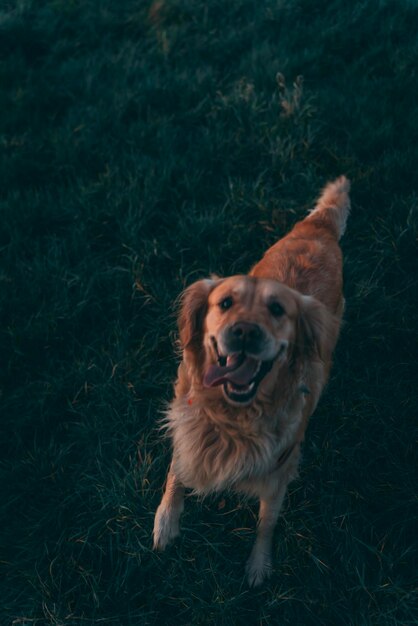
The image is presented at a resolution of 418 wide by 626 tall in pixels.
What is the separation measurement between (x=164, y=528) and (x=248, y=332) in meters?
1.10

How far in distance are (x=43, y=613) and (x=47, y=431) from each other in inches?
33.4

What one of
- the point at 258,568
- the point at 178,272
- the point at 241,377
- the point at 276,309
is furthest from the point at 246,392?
the point at 178,272

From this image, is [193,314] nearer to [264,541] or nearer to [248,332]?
[248,332]

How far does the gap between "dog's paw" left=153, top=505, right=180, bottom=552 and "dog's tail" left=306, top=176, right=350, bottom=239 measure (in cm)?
176

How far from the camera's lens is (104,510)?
2406mm

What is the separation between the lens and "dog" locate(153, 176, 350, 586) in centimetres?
196

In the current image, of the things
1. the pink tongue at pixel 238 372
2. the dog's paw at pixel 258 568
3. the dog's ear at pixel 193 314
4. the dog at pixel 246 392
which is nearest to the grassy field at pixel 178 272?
the dog's paw at pixel 258 568

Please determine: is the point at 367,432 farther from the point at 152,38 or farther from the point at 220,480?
the point at 152,38

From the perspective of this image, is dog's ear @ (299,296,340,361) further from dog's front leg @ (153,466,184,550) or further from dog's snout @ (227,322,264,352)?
dog's front leg @ (153,466,184,550)

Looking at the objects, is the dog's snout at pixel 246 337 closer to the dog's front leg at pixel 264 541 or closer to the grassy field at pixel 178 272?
the dog's front leg at pixel 264 541

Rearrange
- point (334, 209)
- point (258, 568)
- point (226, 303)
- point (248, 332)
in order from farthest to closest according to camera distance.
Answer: point (334, 209)
point (258, 568)
point (226, 303)
point (248, 332)

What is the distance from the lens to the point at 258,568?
2309 mm

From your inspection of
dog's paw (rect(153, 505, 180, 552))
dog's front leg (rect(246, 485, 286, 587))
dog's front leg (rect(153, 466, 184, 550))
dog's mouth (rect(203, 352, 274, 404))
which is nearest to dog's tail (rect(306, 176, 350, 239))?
dog's mouth (rect(203, 352, 274, 404))

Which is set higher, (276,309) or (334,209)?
(276,309)
